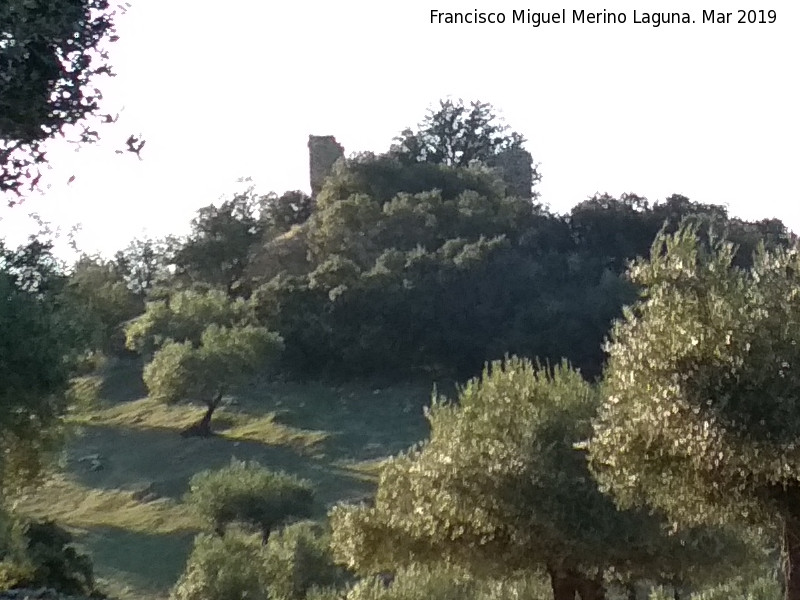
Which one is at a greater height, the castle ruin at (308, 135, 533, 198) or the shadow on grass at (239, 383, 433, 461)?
the castle ruin at (308, 135, 533, 198)

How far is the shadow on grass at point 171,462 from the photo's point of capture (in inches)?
1519

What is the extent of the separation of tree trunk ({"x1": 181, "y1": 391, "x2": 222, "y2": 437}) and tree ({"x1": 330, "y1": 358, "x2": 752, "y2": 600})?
29.0 metres

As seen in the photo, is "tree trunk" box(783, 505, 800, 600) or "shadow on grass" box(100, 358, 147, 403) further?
"shadow on grass" box(100, 358, 147, 403)

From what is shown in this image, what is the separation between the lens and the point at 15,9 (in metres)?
8.85

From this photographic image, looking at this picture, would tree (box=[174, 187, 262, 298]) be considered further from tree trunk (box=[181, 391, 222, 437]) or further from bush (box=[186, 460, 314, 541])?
bush (box=[186, 460, 314, 541])

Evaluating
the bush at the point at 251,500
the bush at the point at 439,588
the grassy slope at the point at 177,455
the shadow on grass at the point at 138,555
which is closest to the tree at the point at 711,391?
the bush at the point at 439,588

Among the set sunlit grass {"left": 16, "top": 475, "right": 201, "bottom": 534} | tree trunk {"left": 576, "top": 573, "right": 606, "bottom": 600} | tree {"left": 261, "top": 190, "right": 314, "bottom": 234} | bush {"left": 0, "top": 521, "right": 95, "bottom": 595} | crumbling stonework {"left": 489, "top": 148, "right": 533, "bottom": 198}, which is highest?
crumbling stonework {"left": 489, "top": 148, "right": 533, "bottom": 198}

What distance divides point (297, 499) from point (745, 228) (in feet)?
90.3

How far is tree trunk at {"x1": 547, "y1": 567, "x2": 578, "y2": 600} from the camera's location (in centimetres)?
1565

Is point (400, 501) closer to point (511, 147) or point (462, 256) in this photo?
point (462, 256)

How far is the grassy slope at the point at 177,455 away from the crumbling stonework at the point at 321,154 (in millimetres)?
25639

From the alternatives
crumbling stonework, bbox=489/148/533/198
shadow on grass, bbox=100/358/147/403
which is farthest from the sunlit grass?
crumbling stonework, bbox=489/148/533/198

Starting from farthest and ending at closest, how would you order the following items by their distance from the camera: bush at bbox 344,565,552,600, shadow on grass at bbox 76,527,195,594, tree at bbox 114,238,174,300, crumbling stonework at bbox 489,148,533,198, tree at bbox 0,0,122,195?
crumbling stonework at bbox 489,148,533,198 < tree at bbox 114,238,174,300 < shadow on grass at bbox 76,527,195,594 < bush at bbox 344,565,552,600 < tree at bbox 0,0,122,195

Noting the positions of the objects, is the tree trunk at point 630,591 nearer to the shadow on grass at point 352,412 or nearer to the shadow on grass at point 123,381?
the shadow on grass at point 352,412
